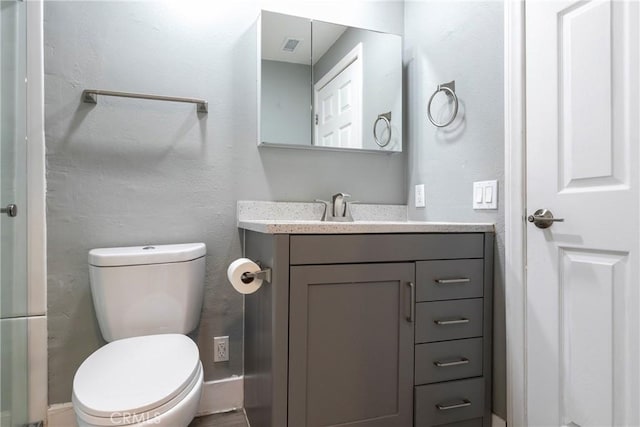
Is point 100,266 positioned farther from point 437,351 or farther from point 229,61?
Result: point 437,351

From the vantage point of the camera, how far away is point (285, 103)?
1787mm

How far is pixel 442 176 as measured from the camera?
1.74 metres

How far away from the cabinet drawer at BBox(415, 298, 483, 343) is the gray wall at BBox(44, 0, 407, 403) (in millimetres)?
840

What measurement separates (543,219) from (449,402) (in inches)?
29.6

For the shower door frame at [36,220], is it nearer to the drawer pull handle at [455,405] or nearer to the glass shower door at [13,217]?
the glass shower door at [13,217]

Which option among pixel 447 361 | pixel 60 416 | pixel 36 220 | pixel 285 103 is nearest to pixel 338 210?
pixel 285 103

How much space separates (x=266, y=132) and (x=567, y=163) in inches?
48.6

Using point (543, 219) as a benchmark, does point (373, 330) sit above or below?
below

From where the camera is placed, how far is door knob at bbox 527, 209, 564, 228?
1.21 meters

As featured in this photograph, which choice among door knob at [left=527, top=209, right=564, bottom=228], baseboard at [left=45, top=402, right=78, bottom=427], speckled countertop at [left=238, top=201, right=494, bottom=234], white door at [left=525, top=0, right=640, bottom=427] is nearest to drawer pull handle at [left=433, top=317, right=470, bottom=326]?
white door at [left=525, top=0, right=640, bottom=427]

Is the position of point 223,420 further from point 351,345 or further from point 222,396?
point 351,345

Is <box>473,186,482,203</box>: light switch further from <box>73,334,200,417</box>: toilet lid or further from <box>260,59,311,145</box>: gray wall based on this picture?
<box>73,334,200,417</box>: toilet lid

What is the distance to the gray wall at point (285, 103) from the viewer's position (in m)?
1.75

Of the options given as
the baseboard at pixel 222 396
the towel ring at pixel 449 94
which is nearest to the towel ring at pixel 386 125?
the towel ring at pixel 449 94
